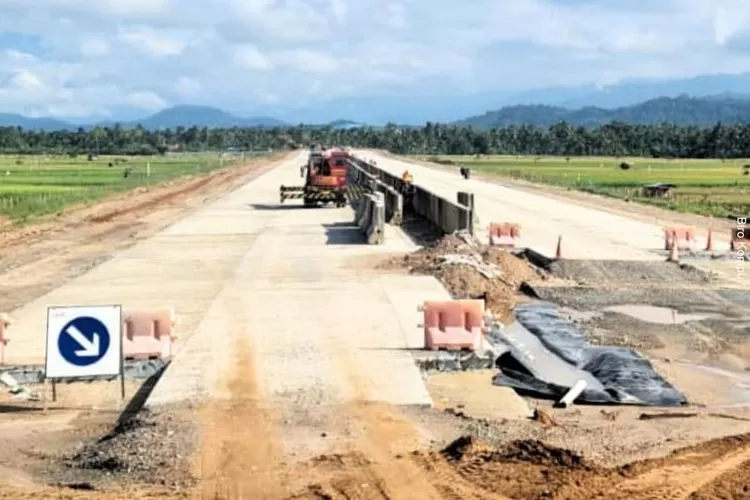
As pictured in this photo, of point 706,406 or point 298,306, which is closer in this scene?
point 706,406

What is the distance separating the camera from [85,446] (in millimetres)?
11781

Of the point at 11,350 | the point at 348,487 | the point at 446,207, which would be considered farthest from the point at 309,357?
the point at 446,207

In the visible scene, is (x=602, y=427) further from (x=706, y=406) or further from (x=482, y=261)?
(x=482, y=261)

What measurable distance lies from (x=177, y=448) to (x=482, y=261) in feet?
50.3

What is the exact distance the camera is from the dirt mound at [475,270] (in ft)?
73.4

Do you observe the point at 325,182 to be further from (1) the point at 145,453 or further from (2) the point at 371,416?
(1) the point at 145,453

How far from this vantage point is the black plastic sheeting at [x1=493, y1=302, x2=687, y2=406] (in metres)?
14.2

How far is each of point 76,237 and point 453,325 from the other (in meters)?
25.7

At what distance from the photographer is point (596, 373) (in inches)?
630

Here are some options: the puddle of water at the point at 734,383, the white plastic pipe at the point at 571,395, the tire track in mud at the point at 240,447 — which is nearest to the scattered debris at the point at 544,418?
the white plastic pipe at the point at 571,395

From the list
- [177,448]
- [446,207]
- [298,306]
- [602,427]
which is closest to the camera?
[177,448]

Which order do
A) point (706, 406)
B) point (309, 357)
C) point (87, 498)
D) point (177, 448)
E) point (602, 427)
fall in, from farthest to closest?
point (309, 357), point (706, 406), point (602, 427), point (177, 448), point (87, 498)

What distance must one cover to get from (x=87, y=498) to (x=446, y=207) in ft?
90.5

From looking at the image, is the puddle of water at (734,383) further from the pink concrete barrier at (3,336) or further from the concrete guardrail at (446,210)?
the concrete guardrail at (446,210)
